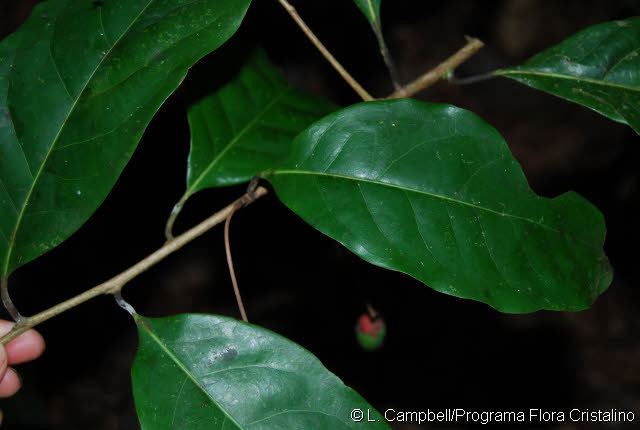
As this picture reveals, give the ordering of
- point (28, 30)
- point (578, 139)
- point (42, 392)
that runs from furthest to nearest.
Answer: point (578, 139), point (42, 392), point (28, 30)

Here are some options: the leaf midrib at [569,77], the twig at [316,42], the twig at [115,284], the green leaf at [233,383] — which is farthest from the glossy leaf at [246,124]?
the leaf midrib at [569,77]

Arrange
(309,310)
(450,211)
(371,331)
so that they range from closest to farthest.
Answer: (450,211), (371,331), (309,310)

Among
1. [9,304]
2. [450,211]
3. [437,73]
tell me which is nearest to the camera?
[450,211]

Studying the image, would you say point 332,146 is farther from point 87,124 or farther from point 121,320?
point 121,320

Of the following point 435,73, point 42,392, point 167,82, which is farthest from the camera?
point 42,392

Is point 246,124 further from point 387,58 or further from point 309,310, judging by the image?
point 309,310

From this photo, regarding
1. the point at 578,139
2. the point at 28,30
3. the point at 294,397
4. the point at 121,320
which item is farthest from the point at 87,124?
the point at 578,139

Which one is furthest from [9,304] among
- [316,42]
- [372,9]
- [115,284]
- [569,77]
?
[569,77]
